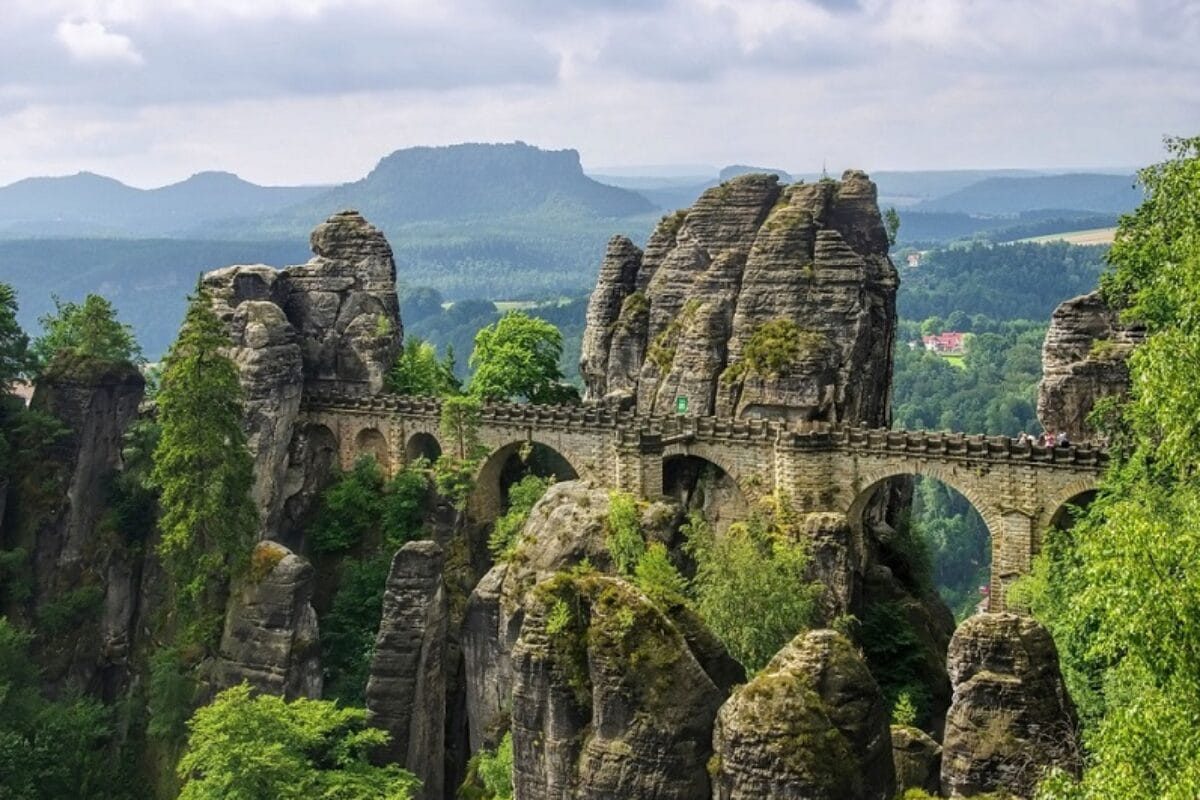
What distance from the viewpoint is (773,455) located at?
172ft

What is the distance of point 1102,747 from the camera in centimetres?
1972

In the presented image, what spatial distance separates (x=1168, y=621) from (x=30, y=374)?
53.4 meters

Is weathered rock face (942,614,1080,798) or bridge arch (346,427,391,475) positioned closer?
weathered rock face (942,614,1080,798)

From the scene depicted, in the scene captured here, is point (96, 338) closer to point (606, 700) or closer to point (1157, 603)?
point (606, 700)

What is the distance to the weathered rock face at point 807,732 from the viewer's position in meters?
21.1

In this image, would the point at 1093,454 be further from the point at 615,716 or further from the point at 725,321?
the point at 615,716

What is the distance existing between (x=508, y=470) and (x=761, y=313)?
1258cm

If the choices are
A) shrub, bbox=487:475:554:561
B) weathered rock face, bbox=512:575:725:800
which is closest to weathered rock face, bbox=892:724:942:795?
weathered rock face, bbox=512:575:725:800

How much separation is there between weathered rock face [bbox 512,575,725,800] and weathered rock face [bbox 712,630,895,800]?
0.74m

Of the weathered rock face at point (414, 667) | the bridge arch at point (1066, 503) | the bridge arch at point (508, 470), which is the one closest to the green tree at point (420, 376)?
the bridge arch at point (508, 470)

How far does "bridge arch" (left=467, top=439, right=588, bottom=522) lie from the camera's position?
59.3 m

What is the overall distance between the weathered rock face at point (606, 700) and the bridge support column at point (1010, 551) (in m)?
26.7

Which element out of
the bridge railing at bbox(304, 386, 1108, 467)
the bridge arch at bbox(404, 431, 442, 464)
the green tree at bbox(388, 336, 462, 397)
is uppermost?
the green tree at bbox(388, 336, 462, 397)

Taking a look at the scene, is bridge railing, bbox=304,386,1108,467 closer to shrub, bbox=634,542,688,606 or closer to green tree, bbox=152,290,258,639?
shrub, bbox=634,542,688,606
